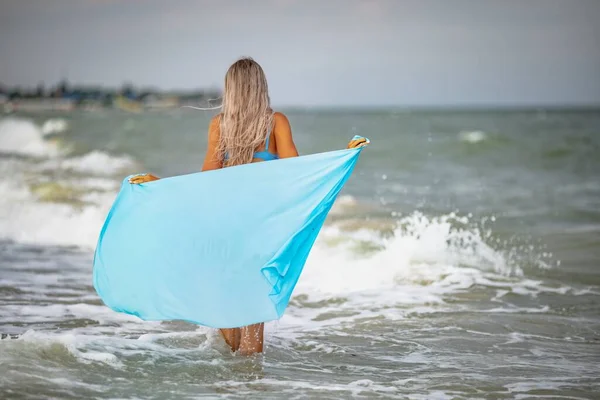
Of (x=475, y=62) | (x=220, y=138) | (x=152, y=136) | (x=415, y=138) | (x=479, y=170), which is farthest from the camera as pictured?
(x=475, y=62)

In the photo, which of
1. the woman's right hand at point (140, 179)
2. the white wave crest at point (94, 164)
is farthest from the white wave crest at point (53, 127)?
the woman's right hand at point (140, 179)

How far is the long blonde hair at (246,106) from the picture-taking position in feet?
15.1

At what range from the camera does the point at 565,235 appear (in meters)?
11.6

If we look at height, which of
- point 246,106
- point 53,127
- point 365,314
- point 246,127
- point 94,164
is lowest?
point 365,314

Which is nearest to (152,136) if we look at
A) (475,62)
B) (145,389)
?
(475,62)

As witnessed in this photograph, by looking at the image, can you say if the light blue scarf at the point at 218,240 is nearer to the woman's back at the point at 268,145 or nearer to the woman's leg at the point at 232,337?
the woman's back at the point at 268,145

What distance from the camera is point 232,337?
515cm

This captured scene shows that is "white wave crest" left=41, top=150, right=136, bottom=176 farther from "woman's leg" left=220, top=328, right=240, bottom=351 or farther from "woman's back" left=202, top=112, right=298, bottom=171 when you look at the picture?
"woman's back" left=202, top=112, right=298, bottom=171

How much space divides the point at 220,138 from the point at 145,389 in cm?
148

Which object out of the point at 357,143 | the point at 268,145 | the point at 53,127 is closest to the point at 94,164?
the point at 268,145

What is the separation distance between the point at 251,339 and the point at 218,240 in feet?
2.74

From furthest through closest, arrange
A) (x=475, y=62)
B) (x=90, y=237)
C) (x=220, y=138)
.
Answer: (x=475, y=62)
(x=90, y=237)
(x=220, y=138)

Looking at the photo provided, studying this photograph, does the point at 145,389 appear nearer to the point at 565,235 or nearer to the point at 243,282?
the point at 243,282

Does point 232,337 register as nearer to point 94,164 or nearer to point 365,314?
point 365,314
